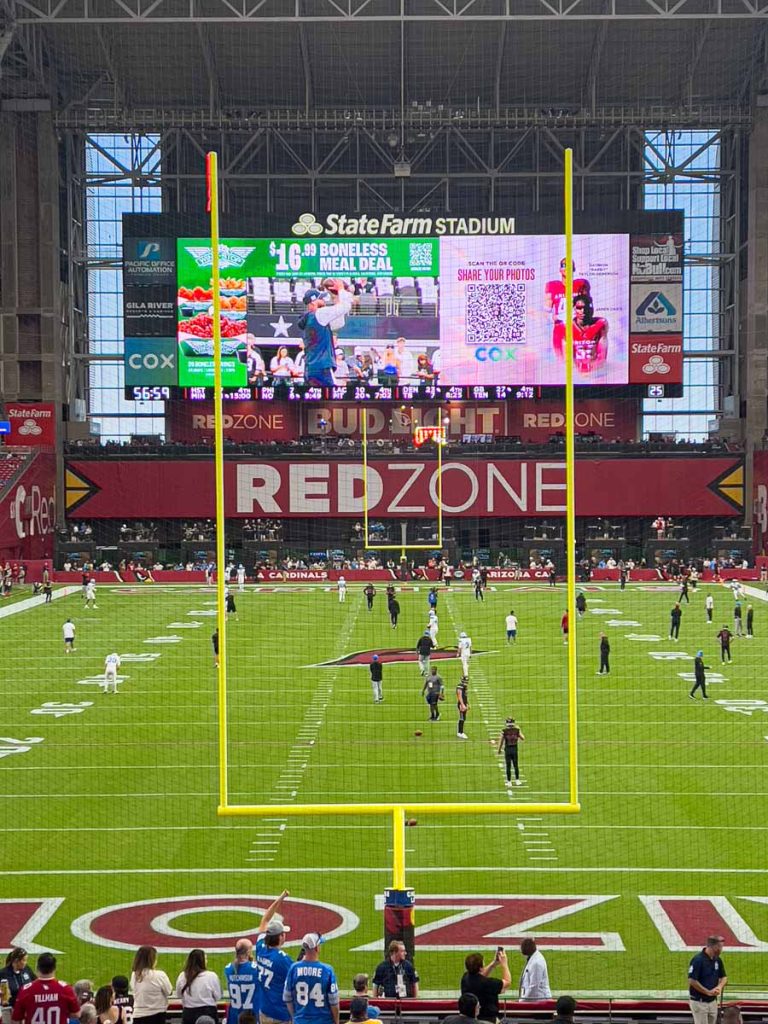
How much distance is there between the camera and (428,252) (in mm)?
46094

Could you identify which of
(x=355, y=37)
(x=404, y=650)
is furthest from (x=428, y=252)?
(x=404, y=650)

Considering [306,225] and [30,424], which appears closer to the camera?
[30,424]

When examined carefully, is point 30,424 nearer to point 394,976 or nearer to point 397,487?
point 397,487

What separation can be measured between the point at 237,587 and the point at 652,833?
2716cm

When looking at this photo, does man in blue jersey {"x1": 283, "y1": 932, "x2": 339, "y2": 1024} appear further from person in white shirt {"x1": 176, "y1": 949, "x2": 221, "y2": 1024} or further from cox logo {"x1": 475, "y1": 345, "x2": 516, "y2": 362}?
cox logo {"x1": 475, "y1": 345, "x2": 516, "y2": 362}

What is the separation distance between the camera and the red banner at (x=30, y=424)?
148 feet

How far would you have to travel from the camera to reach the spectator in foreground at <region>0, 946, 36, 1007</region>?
23.8 feet

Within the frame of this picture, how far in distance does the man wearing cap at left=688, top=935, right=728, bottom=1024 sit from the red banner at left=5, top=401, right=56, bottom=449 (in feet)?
132

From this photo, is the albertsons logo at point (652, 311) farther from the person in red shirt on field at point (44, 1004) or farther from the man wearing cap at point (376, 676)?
the person in red shirt on field at point (44, 1004)

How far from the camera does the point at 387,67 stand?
1838 inches

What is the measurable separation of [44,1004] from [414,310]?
4090 centimetres

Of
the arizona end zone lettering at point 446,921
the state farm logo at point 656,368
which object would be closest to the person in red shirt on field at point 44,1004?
the arizona end zone lettering at point 446,921

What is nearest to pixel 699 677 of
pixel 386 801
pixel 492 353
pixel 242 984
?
pixel 386 801

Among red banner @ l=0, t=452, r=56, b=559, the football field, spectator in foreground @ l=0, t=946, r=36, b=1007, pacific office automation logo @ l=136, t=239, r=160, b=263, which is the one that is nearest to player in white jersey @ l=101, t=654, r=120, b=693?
the football field
